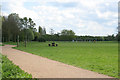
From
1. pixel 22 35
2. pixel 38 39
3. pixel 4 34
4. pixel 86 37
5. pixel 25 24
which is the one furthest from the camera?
pixel 86 37

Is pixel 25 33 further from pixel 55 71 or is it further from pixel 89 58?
pixel 55 71

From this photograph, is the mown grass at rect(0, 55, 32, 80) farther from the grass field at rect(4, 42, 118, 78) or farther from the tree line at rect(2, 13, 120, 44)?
the tree line at rect(2, 13, 120, 44)

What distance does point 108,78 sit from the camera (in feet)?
18.5

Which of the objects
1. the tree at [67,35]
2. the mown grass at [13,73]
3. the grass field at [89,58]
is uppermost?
the tree at [67,35]

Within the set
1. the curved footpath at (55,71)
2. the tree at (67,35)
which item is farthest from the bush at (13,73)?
the tree at (67,35)

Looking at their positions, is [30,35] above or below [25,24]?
below

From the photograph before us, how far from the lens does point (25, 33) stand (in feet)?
153

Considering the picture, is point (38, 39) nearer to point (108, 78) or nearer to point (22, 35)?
point (22, 35)

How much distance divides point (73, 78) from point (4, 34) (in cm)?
4011

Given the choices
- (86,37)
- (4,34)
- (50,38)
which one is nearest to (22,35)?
(4,34)

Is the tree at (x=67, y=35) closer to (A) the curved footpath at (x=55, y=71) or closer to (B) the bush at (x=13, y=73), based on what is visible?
(A) the curved footpath at (x=55, y=71)

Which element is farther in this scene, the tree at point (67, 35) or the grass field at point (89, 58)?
the tree at point (67, 35)

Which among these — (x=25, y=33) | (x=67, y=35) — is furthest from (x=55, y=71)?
(x=67, y=35)

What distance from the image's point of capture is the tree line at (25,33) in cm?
4158
